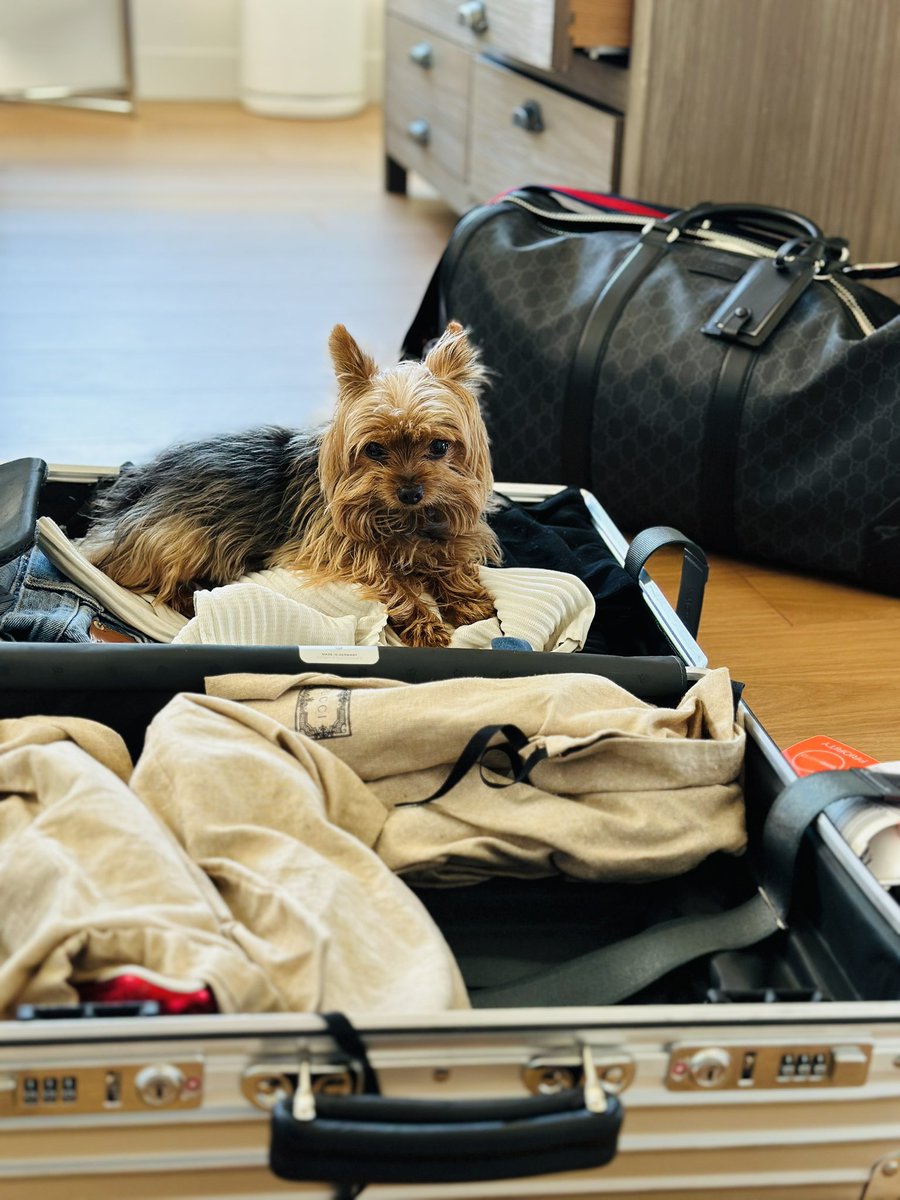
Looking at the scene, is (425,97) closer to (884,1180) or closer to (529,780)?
(529,780)

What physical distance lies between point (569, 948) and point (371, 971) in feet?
0.79

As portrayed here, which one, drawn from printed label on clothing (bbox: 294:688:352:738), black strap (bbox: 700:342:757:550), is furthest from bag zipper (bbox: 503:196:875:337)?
printed label on clothing (bbox: 294:688:352:738)

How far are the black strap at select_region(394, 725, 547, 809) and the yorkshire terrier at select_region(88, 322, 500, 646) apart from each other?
1.20 feet

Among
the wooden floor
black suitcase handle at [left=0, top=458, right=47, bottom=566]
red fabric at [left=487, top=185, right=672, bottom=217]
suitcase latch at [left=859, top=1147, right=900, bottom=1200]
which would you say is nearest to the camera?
suitcase latch at [left=859, top=1147, right=900, bottom=1200]

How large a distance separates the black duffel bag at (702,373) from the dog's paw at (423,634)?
59cm

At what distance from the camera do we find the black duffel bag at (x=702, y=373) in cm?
176

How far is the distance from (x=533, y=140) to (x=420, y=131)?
0.86m

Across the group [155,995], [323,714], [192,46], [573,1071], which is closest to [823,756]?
[323,714]

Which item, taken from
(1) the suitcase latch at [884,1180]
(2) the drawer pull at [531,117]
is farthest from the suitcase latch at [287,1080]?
(2) the drawer pull at [531,117]

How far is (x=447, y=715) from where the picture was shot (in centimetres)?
104

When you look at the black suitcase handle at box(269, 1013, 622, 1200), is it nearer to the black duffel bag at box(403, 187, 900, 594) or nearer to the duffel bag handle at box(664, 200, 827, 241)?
the black duffel bag at box(403, 187, 900, 594)

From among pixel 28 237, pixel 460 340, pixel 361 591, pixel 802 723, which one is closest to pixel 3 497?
pixel 361 591

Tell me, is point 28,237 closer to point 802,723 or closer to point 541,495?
point 541,495

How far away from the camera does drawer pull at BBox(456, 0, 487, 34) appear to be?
2672 millimetres
